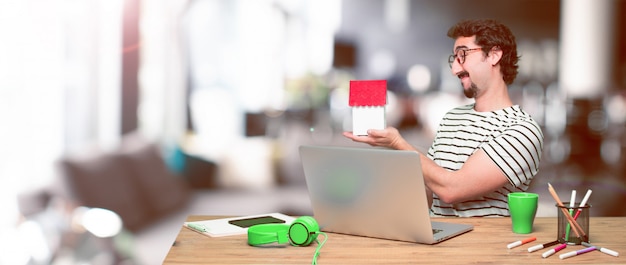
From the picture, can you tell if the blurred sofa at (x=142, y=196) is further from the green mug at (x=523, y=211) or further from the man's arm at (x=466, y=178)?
the green mug at (x=523, y=211)

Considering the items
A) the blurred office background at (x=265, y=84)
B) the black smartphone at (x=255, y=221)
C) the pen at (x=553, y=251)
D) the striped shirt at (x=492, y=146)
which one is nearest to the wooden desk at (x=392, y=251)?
the pen at (x=553, y=251)

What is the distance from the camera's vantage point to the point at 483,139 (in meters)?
2.28

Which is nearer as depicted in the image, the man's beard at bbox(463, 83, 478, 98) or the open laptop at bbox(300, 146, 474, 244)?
the open laptop at bbox(300, 146, 474, 244)

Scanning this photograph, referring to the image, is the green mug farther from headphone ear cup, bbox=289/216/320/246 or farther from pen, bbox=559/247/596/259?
headphone ear cup, bbox=289/216/320/246

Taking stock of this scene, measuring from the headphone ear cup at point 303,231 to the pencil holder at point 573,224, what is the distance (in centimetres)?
55

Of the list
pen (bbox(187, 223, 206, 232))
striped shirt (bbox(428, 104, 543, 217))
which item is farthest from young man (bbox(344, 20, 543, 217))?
pen (bbox(187, 223, 206, 232))

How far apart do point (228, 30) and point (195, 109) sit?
2.10ft

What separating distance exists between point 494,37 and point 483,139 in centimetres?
33

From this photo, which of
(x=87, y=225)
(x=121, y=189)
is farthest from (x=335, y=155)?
(x=121, y=189)

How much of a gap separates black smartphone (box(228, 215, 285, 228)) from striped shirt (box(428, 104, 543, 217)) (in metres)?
0.65

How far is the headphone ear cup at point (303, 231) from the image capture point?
1548mm

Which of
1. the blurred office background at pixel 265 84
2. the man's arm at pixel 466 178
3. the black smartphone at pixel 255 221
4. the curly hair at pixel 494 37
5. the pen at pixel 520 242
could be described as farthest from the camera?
the blurred office background at pixel 265 84

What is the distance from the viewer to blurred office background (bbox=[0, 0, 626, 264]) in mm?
4664

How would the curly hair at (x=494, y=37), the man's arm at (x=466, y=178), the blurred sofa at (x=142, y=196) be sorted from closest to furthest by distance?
the man's arm at (x=466, y=178)
the curly hair at (x=494, y=37)
the blurred sofa at (x=142, y=196)
